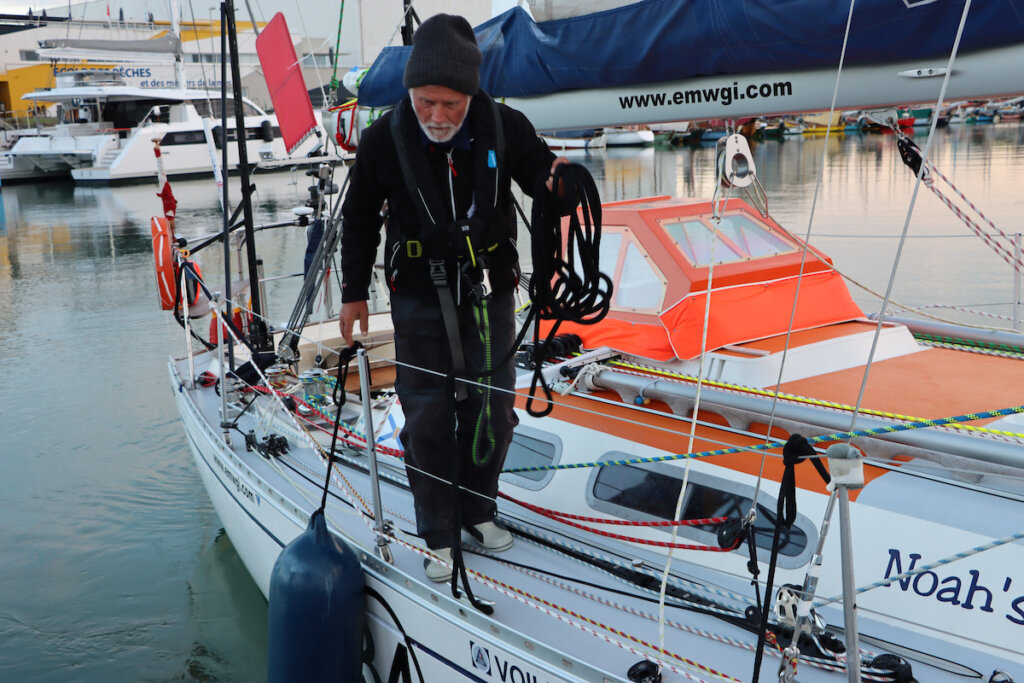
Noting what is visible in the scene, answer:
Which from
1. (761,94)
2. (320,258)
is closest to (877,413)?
(761,94)

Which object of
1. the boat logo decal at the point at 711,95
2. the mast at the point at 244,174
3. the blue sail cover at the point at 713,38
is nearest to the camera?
the blue sail cover at the point at 713,38

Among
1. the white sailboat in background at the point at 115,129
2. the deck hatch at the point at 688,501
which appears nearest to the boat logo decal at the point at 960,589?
the deck hatch at the point at 688,501

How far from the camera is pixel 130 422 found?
7.22 metres

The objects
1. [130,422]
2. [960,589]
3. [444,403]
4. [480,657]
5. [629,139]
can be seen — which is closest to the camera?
[960,589]

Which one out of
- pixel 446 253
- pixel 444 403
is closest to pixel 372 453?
pixel 444 403

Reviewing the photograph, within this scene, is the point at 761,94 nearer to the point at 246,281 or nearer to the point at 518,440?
the point at 518,440

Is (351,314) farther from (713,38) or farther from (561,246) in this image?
(713,38)

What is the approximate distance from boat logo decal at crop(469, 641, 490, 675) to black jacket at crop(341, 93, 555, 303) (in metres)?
1.03

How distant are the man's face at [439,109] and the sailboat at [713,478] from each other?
71 cm

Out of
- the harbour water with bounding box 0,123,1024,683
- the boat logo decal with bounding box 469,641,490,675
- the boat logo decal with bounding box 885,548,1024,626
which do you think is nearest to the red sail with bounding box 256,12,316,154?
the harbour water with bounding box 0,123,1024,683

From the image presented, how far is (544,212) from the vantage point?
8.25ft

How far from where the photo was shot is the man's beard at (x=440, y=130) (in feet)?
8.04

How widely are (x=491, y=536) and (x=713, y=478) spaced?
0.75 metres

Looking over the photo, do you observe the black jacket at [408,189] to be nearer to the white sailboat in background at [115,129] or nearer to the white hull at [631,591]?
the white hull at [631,591]
